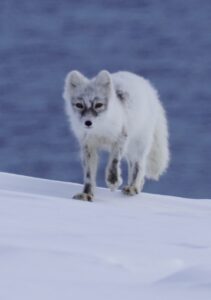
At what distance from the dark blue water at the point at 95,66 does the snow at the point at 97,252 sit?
6.91m

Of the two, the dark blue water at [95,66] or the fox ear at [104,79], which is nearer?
the fox ear at [104,79]

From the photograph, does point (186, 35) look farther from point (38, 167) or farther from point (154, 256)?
point (154, 256)

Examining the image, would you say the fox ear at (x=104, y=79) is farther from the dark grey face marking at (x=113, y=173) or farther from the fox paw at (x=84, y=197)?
the fox paw at (x=84, y=197)

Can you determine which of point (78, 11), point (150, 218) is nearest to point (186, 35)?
point (78, 11)

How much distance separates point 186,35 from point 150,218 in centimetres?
1356

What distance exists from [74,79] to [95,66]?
10.00m

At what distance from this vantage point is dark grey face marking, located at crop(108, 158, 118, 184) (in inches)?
249

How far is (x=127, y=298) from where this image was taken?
321 cm

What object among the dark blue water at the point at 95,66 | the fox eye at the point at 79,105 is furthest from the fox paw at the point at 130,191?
the dark blue water at the point at 95,66

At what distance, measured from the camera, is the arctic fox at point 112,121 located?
20.4 feet

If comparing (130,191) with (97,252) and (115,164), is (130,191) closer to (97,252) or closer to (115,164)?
(115,164)

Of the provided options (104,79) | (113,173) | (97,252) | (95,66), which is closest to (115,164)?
(113,173)

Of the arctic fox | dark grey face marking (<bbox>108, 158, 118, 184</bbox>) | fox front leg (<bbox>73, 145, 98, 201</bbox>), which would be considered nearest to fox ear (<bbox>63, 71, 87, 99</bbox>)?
the arctic fox

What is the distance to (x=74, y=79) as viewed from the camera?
631cm
